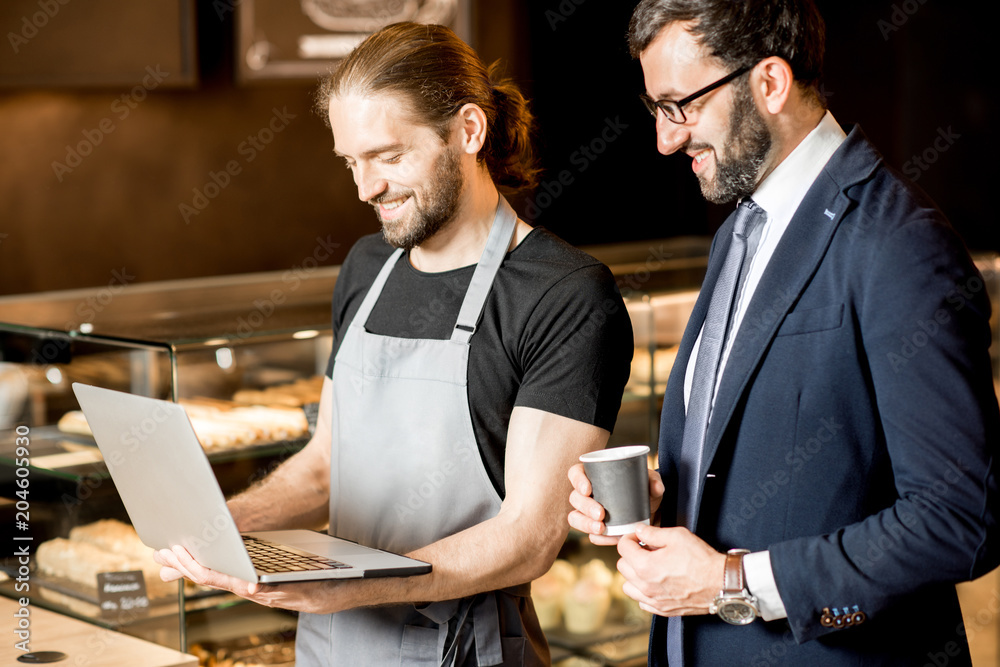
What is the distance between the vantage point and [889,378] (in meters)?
1.16

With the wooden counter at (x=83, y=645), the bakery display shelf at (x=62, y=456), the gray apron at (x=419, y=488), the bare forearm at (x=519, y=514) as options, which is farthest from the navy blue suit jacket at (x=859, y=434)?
the bakery display shelf at (x=62, y=456)

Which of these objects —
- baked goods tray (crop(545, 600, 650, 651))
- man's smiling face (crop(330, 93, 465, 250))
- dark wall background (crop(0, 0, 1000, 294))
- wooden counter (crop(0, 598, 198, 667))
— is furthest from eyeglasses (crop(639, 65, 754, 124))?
dark wall background (crop(0, 0, 1000, 294))

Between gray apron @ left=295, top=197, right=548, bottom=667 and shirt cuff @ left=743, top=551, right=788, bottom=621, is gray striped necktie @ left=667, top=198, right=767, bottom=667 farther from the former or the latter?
gray apron @ left=295, top=197, right=548, bottom=667

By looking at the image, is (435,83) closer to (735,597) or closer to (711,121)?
(711,121)

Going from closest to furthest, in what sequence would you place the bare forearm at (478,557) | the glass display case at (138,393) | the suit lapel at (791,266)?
the suit lapel at (791,266), the bare forearm at (478,557), the glass display case at (138,393)

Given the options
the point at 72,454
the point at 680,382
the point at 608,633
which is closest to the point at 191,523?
Result: the point at 680,382

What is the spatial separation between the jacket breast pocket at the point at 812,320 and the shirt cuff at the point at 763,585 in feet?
0.83

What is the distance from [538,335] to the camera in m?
1.58

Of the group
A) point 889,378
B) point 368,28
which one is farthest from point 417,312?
point 368,28

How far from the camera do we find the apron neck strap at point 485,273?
5.37 ft

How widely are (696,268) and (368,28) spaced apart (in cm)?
137

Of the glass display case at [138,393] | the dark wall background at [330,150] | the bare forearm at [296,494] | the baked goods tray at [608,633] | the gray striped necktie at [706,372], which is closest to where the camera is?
the gray striped necktie at [706,372]

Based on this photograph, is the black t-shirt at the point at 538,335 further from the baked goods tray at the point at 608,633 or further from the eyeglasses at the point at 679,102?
the baked goods tray at the point at 608,633

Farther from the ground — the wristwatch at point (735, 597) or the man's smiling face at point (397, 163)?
the man's smiling face at point (397, 163)
